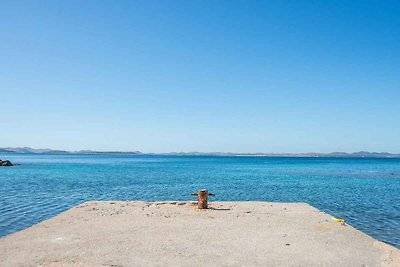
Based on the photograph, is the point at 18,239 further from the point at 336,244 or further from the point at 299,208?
the point at 299,208

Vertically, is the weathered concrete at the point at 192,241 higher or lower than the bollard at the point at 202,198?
lower

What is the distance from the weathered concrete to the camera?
468 inches

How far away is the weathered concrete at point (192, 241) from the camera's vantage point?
39.0 ft

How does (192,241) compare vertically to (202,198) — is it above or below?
below

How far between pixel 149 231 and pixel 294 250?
6450 mm

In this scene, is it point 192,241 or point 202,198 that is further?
point 202,198

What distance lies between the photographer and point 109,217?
1980cm

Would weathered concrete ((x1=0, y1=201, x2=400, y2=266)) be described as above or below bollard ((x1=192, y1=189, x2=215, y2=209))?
below

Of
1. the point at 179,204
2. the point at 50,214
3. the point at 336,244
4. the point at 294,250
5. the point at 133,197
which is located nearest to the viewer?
the point at 294,250

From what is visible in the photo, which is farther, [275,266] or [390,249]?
[390,249]

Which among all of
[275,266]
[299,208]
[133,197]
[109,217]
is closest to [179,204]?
[109,217]

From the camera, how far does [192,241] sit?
14.4 m

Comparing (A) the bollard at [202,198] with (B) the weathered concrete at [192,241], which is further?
(A) the bollard at [202,198]

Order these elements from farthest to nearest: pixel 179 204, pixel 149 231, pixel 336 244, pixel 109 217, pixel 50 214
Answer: pixel 179 204 < pixel 50 214 < pixel 109 217 < pixel 149 231 < pixel 336 244
